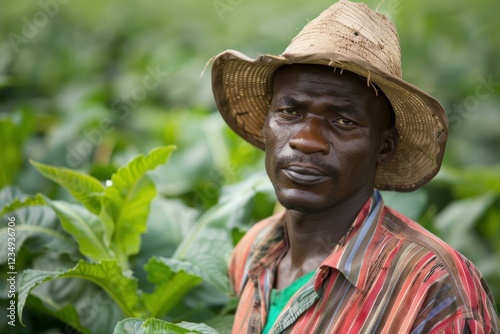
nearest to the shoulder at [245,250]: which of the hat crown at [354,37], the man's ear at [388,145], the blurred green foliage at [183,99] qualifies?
the blurred green foliage at [183,99]

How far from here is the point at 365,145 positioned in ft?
8.37

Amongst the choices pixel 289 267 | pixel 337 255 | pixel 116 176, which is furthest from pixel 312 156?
pixel 116 176

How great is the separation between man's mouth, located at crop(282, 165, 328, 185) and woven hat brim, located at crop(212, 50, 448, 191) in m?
0.31

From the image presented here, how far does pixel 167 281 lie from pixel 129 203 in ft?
1.28

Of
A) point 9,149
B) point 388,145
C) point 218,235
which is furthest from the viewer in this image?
point 9,149

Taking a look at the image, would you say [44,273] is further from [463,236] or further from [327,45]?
[463,236]

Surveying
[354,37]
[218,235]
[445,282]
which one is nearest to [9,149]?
[218,235]

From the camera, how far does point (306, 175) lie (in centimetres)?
252

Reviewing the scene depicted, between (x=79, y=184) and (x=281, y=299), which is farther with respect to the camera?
(x=79, y=184)

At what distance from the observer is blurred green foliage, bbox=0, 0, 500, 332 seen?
4145 mm

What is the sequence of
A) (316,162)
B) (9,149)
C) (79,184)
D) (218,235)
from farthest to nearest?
(9,149)
(218,235)
(79,184)
(316,162)

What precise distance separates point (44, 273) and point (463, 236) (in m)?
2.15

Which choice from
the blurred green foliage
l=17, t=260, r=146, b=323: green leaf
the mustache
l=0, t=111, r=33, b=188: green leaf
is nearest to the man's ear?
the mustache

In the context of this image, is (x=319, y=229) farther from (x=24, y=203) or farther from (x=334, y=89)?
(x=24, y=203)
